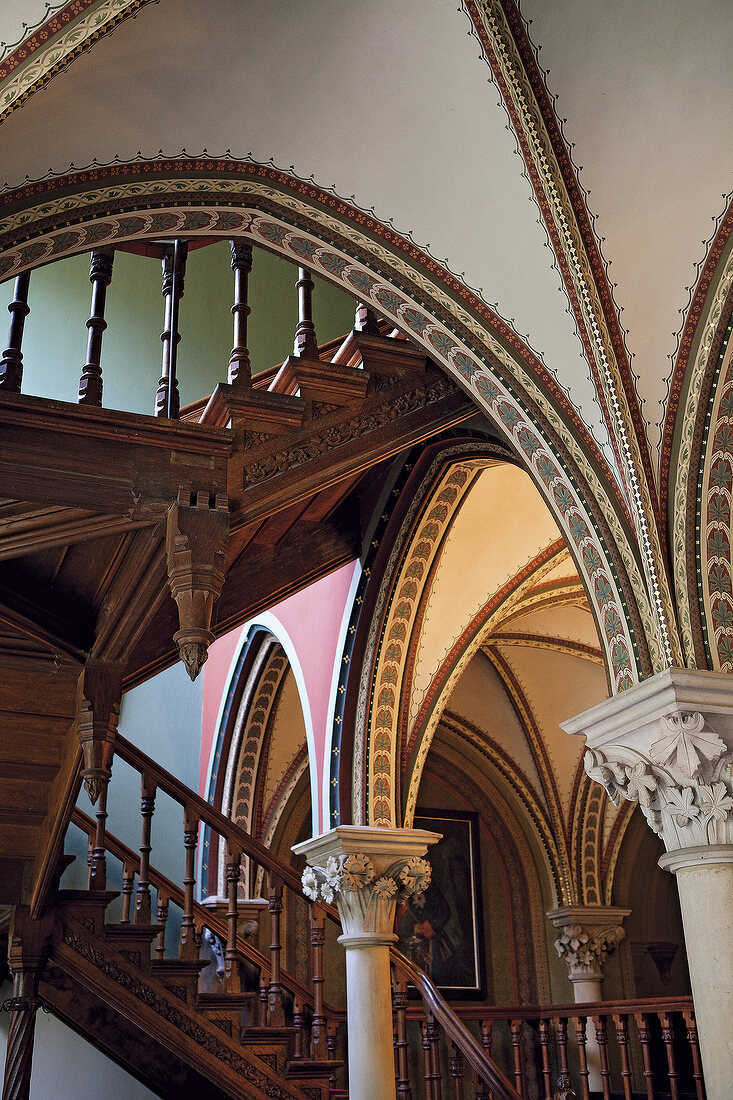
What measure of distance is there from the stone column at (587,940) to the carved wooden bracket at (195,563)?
8569mm

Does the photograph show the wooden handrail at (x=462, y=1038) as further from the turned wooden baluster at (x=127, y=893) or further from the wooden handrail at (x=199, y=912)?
the turned wooden baluster at (x=127, y=893)

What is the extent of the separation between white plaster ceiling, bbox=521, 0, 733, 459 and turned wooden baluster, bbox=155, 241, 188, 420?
1.94 metres

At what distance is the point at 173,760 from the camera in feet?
35.7

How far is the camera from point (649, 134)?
4980mm

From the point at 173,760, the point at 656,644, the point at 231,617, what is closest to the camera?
the point at 656,644

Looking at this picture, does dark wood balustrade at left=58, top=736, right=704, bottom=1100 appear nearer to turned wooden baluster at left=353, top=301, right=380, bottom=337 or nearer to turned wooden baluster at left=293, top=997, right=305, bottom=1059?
turned wooden baluster at left=293, top=997, right=305, bottom=1059

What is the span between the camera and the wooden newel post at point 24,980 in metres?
6.63

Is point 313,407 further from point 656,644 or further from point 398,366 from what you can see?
point 656,644

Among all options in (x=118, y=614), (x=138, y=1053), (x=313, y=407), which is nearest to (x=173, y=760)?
(x=138, y=1053)

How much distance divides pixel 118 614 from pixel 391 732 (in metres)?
2.94

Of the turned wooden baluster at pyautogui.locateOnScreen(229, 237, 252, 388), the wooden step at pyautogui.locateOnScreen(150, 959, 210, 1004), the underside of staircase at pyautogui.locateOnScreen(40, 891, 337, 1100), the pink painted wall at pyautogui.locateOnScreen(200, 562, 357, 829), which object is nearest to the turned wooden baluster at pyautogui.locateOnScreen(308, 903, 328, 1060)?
the underside of staircase at pyautogui.locateOnScreen(40, 891, 337, 1100)

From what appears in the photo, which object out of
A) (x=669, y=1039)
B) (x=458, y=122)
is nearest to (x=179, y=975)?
(x=669, y=1039)

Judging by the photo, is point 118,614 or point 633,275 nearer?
point 633,275

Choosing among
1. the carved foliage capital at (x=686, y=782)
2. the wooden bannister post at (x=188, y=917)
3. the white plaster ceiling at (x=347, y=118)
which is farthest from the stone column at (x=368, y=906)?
the white plaster ceiling at (x=347, y=118)
